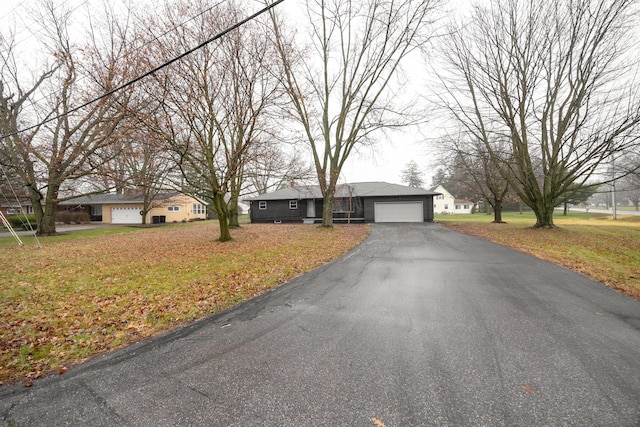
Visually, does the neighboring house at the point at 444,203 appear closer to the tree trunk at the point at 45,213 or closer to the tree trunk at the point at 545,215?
the tree trunk at the point at 545,215

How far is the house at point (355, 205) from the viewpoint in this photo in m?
23.3

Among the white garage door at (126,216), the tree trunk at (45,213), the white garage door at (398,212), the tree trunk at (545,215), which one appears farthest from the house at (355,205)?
the tree trunk at (45,213)

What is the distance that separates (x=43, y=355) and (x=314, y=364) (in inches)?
124

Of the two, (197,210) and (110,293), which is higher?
(197,210)

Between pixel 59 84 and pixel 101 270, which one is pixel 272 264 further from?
pixel 59 84

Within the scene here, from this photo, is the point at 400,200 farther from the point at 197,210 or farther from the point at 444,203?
the point at 444,203

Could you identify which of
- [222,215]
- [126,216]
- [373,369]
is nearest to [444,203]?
[222,215]

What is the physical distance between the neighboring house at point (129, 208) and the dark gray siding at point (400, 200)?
1956cm

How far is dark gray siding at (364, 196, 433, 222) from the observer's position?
23.1 meters

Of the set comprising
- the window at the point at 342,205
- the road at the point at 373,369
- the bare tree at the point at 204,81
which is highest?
the bare tree at the point at 204,81

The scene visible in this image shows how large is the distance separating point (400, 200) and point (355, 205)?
4120 millimetres

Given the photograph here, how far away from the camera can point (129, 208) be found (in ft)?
98.5

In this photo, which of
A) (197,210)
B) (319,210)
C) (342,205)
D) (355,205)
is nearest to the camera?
(355,205)

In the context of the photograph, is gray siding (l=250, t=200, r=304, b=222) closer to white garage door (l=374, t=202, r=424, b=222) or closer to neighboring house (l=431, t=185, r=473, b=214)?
white garage door (l=374, t=202, r=424, b=222)
